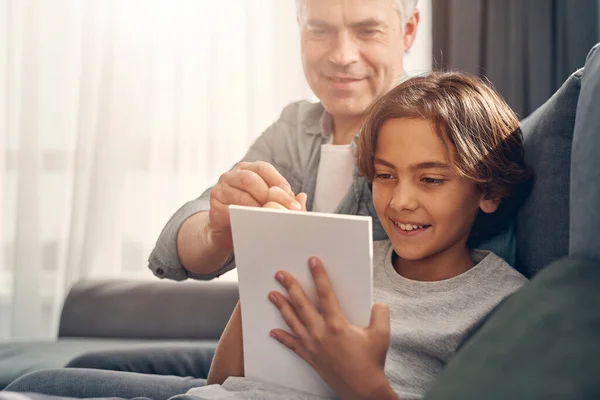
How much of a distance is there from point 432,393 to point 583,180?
0.36 meters

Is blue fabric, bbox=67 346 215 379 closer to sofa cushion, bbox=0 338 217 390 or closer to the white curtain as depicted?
sofa cushion, bbox=0 338 217 390

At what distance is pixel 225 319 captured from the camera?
1.84 metres

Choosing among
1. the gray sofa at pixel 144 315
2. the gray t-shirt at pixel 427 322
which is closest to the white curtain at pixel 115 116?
the gray sofa at pixel 144 315

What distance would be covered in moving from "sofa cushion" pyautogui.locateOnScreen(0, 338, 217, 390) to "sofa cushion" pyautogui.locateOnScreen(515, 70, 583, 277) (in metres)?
0.75

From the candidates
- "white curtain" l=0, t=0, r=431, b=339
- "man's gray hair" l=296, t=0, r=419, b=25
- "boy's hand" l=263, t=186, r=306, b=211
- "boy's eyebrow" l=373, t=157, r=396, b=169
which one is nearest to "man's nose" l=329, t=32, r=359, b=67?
"man's gray hair" l=296, t=0, r=419, b=25

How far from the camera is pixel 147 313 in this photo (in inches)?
73.5

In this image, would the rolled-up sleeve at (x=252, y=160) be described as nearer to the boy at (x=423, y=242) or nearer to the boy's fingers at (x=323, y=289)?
the boy at (x=423, y=242)

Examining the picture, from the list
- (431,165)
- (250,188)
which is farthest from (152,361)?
(431,165)

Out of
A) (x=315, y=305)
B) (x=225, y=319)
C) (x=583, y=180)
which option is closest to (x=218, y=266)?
(x=225, y=319)

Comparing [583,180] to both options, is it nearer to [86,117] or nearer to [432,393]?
[432,393]

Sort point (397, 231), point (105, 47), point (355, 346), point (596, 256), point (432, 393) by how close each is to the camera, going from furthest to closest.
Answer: point (105, 47)
point (397, 231)
point (355, 346)
point (596, 256)
point (432, 393)

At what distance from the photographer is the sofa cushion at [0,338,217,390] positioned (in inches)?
62.5

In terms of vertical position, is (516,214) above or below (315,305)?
above

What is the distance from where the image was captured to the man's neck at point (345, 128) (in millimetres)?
1567
